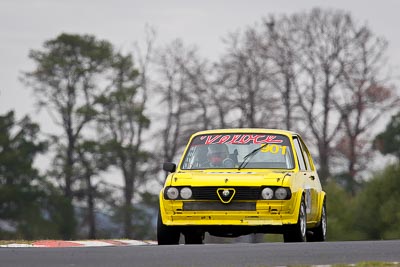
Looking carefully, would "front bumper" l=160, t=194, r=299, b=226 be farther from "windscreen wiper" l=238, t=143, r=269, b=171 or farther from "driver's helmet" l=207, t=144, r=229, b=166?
"driver's helmet" l=207, t=144, r=229, b=166

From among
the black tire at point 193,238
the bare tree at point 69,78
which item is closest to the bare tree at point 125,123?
the bare tree at point 69,78

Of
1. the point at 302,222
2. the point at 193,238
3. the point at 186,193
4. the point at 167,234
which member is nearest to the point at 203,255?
the point at 186,193

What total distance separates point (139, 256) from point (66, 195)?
5657cm

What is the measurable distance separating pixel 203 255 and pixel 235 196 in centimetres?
355

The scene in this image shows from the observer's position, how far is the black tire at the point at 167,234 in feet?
56.7

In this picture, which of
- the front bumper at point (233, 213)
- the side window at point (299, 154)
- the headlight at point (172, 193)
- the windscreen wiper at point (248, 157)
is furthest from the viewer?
the side window at point (299, 154)

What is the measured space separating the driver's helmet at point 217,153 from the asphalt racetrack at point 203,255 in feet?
10.6

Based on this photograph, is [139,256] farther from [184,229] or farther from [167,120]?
[167,120]

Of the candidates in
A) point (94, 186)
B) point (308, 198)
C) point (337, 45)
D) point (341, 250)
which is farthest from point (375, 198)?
point (341, 250)

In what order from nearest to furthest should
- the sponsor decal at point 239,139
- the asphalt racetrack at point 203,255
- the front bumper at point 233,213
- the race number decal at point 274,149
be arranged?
the asphalt racetrack at point 203,255, the front bumper at point 233,213, the race number decal at point 274,149, the sponsor decal at point 239,139

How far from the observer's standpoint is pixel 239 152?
59.8ft

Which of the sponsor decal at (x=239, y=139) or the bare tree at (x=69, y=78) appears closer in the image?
the sponsor decal at (x=239, y=139)

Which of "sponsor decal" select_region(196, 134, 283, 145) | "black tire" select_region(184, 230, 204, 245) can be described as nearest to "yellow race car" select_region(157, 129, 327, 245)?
"sponsor decal" select_region(196, 134, 283, 145)

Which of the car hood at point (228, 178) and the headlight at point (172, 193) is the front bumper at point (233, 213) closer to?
the headlight at point (172, 193)
